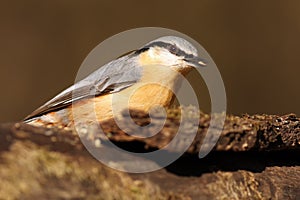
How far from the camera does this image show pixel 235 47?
14.4ft

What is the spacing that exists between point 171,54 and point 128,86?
0.85 ft

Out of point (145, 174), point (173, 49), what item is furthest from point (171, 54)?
point (145, 174)

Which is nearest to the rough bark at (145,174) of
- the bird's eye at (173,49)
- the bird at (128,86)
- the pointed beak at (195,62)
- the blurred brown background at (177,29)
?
the bird at (128,86)

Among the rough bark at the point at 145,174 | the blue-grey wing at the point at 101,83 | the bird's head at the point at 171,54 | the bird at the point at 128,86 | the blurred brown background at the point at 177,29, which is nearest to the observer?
the rough bark at the point at 145,174

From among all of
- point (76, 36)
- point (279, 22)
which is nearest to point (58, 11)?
point (76, 36)

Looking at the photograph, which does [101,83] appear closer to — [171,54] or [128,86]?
[128,86]

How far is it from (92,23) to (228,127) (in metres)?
2.72

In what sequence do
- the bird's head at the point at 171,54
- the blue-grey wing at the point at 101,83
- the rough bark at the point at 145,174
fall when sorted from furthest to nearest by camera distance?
the bird's head at the point at 171,54
the blue-grey wing at the point at 101,83
the rough bark at the point at 145,174

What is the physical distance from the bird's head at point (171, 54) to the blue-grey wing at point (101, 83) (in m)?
0.06

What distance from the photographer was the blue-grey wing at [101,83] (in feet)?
7.88

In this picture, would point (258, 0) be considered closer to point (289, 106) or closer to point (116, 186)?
point (289, 106)

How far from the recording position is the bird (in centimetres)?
228

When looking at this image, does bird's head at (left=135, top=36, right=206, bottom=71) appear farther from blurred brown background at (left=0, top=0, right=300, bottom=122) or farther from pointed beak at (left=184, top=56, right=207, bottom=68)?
blurred brown background at (left=0, top=0, right=300, bottom=122)

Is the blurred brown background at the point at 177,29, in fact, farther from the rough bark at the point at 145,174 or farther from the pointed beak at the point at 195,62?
the rough bark at the point at 145,174
